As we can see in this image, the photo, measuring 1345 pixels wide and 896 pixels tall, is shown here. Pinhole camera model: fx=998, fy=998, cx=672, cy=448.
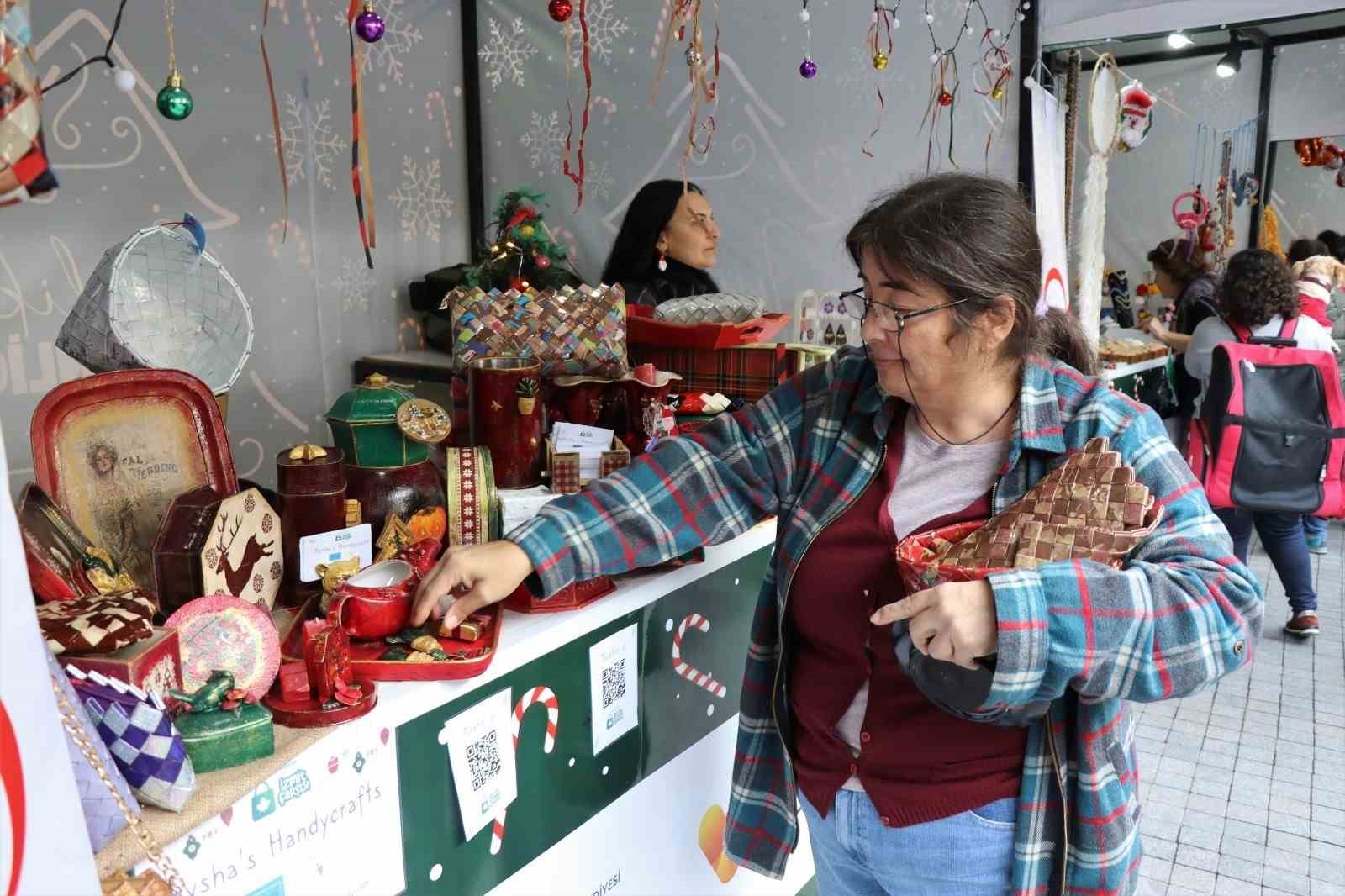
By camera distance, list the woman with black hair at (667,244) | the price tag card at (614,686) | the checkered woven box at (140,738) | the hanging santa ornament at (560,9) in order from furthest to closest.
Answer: the woman with black hair at (667,244) < the hanging santa ornament at (560,9) < the price tag card at (614,686) < the checkered woven box at (140,738)

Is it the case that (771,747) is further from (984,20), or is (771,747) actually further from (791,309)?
(984,20)

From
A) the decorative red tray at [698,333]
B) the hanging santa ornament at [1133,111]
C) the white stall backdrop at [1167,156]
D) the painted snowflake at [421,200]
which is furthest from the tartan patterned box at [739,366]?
the white stall backdrop at [1167,156]

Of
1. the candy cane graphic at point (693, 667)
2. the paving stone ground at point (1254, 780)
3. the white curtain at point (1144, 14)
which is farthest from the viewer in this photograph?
the white curtain at point (1144, 14)

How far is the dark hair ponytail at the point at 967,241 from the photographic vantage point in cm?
118

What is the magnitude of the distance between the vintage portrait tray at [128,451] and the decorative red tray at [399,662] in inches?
8.4

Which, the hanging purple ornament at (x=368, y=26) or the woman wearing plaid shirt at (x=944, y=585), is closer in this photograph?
the woman wearing plaid shirt at (x=944, y=585)

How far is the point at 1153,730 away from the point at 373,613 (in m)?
2.83

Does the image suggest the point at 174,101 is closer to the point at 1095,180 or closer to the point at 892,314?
the point at 892,314

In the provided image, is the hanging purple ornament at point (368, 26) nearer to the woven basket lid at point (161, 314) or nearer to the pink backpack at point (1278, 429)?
the woven basket lid at point (161, 314)

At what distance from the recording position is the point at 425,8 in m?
3.81

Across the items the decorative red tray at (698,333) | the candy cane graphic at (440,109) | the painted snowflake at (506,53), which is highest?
the painted snowflake at (506,53)

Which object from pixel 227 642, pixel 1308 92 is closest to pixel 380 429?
pixel 227 642

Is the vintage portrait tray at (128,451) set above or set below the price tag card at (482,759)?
above

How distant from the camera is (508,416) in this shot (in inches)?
64.8
